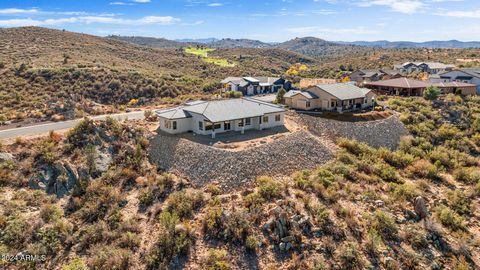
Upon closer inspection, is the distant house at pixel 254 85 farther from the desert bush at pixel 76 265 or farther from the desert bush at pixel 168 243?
the desert bush at pixel 76 265

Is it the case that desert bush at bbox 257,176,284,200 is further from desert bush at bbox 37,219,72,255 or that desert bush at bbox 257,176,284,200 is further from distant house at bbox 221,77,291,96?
distant house at bbox 221,77,291,96

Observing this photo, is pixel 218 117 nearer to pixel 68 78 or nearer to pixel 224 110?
pixel 224 110

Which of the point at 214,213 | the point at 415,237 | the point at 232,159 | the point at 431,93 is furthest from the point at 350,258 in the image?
the point at 431,93

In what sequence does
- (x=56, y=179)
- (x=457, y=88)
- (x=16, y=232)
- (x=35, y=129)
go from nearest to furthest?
(x=16, y=232) → (x=56, y=179) → (x=35, y=129) → (x=457, y=88)

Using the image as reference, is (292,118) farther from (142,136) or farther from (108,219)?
(108,219)

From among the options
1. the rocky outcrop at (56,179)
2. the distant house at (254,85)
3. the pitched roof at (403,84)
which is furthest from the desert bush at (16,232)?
the pitched roof at (403,84)

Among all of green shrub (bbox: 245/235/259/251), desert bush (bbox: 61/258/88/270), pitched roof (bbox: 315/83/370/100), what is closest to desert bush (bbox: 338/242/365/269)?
green shrub (bbox: 245/235/259/251)
